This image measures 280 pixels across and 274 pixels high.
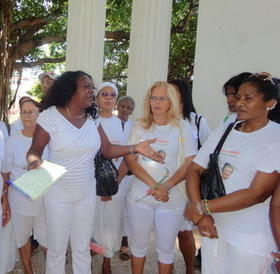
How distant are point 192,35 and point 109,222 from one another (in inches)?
Result: 384

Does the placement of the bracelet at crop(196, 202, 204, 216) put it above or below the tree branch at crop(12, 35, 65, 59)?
below

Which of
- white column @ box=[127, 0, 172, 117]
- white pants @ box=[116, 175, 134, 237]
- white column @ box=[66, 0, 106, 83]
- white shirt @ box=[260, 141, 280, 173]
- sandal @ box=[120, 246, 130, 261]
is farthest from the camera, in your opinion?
white column @ box=[127, 0, 172, 117]

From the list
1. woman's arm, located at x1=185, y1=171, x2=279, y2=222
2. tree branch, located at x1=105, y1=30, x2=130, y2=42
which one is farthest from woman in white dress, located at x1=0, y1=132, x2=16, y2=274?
tree branch, located at x1=105, y1=30, x2=130, y2=42

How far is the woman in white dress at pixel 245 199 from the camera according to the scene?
190 cm

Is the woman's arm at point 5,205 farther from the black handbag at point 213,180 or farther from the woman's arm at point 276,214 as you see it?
the woman's arm at point 276,214

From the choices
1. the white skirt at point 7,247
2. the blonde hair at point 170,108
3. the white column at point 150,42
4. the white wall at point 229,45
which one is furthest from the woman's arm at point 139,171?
the white wall at point 229,45

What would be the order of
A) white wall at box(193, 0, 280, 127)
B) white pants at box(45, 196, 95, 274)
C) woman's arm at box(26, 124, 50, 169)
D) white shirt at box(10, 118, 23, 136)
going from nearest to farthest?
1. woman's arm at box(26, 124, 50, 169)
2. white pants at box(45, 196, 95, 274)
3. white shirt at box(10, 118, 23, 136)
4. white wall at box(193, 0, 280, 127)

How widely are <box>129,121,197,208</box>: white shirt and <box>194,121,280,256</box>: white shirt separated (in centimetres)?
64

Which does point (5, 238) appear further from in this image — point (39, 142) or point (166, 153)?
point (166, 153)

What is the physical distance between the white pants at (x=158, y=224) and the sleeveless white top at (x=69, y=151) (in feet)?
1.44

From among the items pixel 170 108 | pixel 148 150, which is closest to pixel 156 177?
pixel 148 150

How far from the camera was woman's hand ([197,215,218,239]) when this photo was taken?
203 cm

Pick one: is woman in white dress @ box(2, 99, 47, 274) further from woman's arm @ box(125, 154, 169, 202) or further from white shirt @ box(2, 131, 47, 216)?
woman's arm @ box(125, 154, 169, 202)

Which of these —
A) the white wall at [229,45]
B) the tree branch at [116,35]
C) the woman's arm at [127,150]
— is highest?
the tree branch at [116,35]
